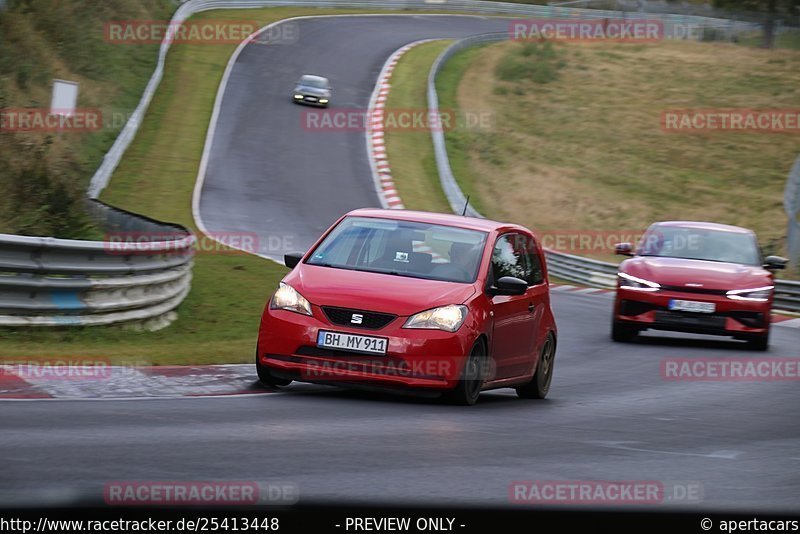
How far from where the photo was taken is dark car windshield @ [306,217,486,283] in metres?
10.5

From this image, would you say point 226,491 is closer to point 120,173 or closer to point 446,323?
point 446,323

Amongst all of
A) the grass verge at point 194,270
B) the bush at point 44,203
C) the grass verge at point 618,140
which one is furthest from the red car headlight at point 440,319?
the grass verge at point 618,140

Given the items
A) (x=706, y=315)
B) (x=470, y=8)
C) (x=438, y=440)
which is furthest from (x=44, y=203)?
(x=470, y=8)

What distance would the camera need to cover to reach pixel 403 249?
10680mm

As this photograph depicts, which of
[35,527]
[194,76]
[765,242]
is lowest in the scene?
[765,242]

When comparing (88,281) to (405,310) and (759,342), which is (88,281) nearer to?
(405,310)

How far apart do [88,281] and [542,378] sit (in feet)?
15.0

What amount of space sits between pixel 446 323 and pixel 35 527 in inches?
225

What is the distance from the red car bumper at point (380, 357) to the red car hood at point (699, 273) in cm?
764

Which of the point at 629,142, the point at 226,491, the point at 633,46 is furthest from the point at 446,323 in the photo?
the point at 633,46

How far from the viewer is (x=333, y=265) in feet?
34.7

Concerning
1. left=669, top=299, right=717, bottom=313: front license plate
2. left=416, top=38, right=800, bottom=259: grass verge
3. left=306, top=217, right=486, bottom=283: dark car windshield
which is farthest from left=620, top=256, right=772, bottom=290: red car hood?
left=416, top=38, right=800, bottom=259: grass verge

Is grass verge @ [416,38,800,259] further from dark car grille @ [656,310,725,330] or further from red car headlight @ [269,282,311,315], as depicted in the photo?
red car headlight @ [269,282,311,315]

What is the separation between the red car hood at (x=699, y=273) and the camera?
16.9m
